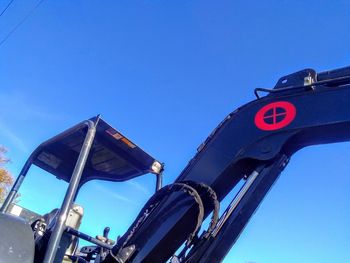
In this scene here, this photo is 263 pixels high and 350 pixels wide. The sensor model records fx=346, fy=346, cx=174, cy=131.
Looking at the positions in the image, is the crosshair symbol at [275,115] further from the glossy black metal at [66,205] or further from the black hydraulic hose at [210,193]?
the glossy black metal at [66,205]

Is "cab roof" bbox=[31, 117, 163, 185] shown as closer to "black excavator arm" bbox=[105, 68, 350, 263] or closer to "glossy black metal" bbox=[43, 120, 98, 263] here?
"glossy black metal" bbox=[43, 120, 98, 263]

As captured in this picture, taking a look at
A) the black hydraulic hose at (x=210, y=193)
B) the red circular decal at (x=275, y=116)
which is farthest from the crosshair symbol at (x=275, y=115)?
the black hydraulic hose at (x=210, y=193)

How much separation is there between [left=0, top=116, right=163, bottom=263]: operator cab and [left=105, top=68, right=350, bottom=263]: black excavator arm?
0.54m

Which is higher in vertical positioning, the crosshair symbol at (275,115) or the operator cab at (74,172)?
the crosshair symbol at (275,115)

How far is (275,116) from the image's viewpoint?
8.18ft

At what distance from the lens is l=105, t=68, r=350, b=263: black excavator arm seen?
7.30 ft

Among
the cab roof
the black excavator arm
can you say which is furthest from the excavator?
the cab roof

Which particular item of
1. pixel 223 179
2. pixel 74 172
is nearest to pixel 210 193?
pixel 223 179

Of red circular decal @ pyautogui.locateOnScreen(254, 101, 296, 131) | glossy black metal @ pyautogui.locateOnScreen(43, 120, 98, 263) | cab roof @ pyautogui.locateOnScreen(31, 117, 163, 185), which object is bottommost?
glossy black metal @ pyautogui.locateOnScreen(43, 120, 98, 263)

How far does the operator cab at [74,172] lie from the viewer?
8.18 ft

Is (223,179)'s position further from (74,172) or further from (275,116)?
(74,172)

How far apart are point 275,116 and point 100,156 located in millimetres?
1864

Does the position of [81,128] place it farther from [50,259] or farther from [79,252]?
[79,252]

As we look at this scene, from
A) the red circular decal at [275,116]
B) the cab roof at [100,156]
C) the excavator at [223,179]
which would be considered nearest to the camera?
the excavator at [223,179]
